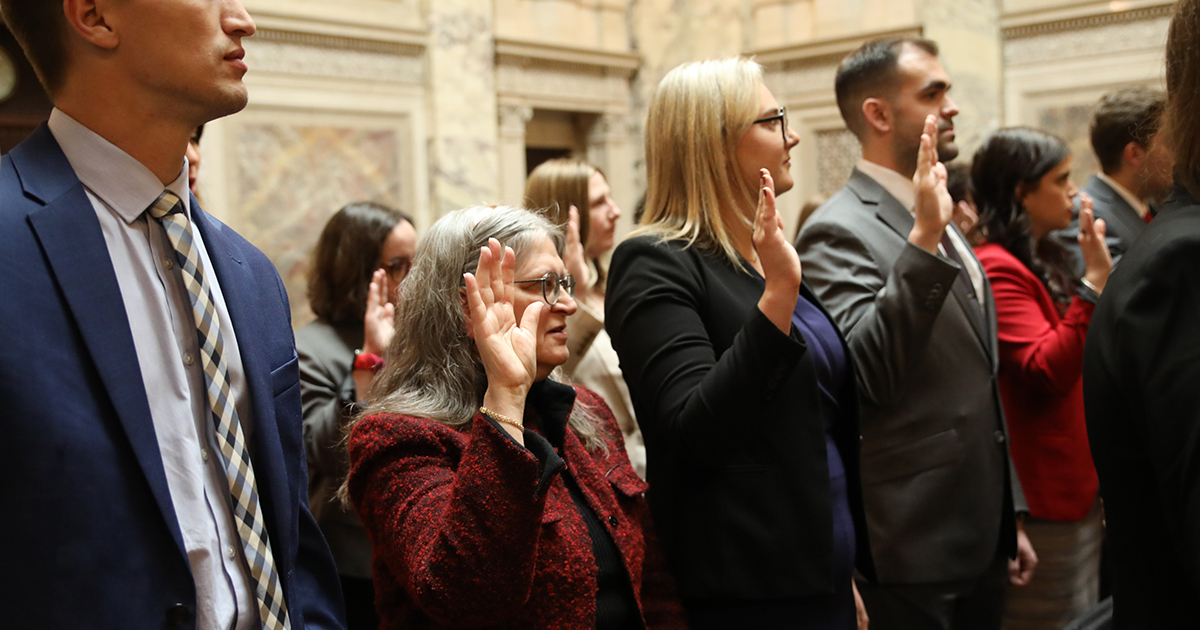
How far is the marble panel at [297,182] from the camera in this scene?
643 centimetres

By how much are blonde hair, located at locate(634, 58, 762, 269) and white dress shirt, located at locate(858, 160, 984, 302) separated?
704mm

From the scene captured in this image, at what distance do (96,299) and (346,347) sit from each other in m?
1.87

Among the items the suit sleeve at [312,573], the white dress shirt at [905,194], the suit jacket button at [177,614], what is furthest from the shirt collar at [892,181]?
the suit jacket button at [177,614]

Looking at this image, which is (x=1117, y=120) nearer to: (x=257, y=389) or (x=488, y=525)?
(x=488, y=525)

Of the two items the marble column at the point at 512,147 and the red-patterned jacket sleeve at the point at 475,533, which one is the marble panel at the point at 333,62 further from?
the red-patterned jacket sleeve at the point at 475,533

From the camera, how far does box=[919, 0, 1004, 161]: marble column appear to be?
7148 mm

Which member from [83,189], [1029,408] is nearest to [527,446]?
[83,189]

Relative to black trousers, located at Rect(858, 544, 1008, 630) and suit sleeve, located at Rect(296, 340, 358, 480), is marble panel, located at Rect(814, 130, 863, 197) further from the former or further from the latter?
suit sleeve, located at Rect(296, 340, 358, 480)

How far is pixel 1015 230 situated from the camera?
10.7ft

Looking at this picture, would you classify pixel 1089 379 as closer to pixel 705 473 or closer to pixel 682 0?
pixel 705 473

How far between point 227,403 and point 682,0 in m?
8.19

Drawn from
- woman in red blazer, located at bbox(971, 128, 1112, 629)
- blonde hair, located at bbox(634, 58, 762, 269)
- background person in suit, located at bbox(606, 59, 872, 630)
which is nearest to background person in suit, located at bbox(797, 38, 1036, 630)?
background person in suit, located at bbox(606, 59, 872, 630)

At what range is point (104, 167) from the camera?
1219mm

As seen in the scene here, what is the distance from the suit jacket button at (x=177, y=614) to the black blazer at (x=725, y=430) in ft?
3.27
